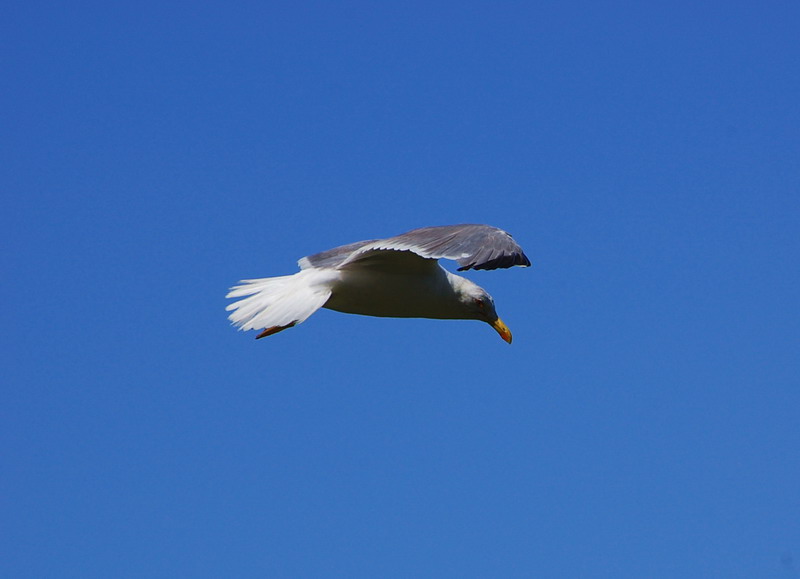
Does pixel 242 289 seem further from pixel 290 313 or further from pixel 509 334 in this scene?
pixel 509 334

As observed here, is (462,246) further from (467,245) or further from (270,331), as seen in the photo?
(270,331)

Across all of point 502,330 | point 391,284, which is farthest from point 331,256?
point 502,330

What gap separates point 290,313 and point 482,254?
4.41 ft

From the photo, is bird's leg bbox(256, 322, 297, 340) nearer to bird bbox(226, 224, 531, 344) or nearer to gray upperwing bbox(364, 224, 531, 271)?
bird bbox(226, 224, 531, 344)

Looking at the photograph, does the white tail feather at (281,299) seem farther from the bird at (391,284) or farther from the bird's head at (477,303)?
the bird's head at (477,303)

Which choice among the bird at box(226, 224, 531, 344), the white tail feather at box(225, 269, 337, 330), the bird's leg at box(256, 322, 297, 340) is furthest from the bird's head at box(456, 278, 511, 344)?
the bird's leg at box(256, 322, 297, 340)

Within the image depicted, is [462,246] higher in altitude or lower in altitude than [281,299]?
higher

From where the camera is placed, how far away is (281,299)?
25.1ft

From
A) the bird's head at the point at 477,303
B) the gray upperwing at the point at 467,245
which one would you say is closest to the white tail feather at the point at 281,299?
the gray upperwing at the point at 467,245

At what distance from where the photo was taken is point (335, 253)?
872cm

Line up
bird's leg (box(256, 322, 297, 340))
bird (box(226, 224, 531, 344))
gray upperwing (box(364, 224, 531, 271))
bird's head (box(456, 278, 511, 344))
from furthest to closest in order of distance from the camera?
1. bird's head (box(456, 278, 511, 344))
2. bird's leg (box(256, 322, 297, 340))
3. bird (box(226, 224, 531, 344))
4. gray upperwing (box(364, 224, 531, 271))

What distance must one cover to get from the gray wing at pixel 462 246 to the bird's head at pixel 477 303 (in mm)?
607

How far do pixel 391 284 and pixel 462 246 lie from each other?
0.86 meters

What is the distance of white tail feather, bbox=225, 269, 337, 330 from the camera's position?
7.41 meters
